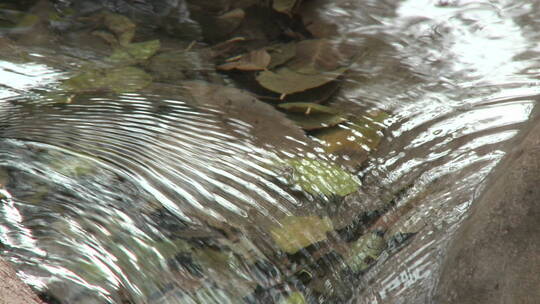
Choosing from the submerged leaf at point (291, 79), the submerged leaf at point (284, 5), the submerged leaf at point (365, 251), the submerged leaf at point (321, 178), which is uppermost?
the submerged leaf at point (284, 5)

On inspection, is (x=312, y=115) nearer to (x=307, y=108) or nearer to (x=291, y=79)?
(x=307, y=108)

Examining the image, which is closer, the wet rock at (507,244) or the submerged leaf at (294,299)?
the wet rock at (507,244)

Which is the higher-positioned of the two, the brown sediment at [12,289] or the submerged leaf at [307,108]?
the brown sediment at [12,289]

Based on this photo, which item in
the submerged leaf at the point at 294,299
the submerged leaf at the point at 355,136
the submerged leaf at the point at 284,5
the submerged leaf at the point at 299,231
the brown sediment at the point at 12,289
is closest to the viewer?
the brown sediment at the point at 12,289

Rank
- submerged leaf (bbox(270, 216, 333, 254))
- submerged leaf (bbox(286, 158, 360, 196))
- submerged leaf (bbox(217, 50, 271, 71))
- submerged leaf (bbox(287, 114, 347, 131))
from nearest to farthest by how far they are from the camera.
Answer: submerged leaf (bbox(270, 216, 333, 254)) < submerged leaf (bbox(286, 158, 360, 196)) < submerged leaf (bbox(287, 114, 347, 131)) < submerged leaf (bbox(217, 50, 271, 71))

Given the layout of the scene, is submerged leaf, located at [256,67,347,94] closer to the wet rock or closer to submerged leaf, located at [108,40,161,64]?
submerged leaf, located at [108,40,161,64]

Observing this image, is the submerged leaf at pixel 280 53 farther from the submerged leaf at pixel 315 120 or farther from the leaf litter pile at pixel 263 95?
the submerged leaf at pixel 315 120

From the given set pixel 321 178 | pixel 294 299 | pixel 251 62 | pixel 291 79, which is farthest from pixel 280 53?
pixel 294 299

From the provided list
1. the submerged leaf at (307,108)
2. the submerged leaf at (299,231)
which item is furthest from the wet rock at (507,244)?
the submerged leaf at (307,108)

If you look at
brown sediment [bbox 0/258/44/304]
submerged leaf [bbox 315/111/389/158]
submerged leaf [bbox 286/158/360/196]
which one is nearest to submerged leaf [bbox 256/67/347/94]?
submerged leaf [bbox 315/111/389/158]
